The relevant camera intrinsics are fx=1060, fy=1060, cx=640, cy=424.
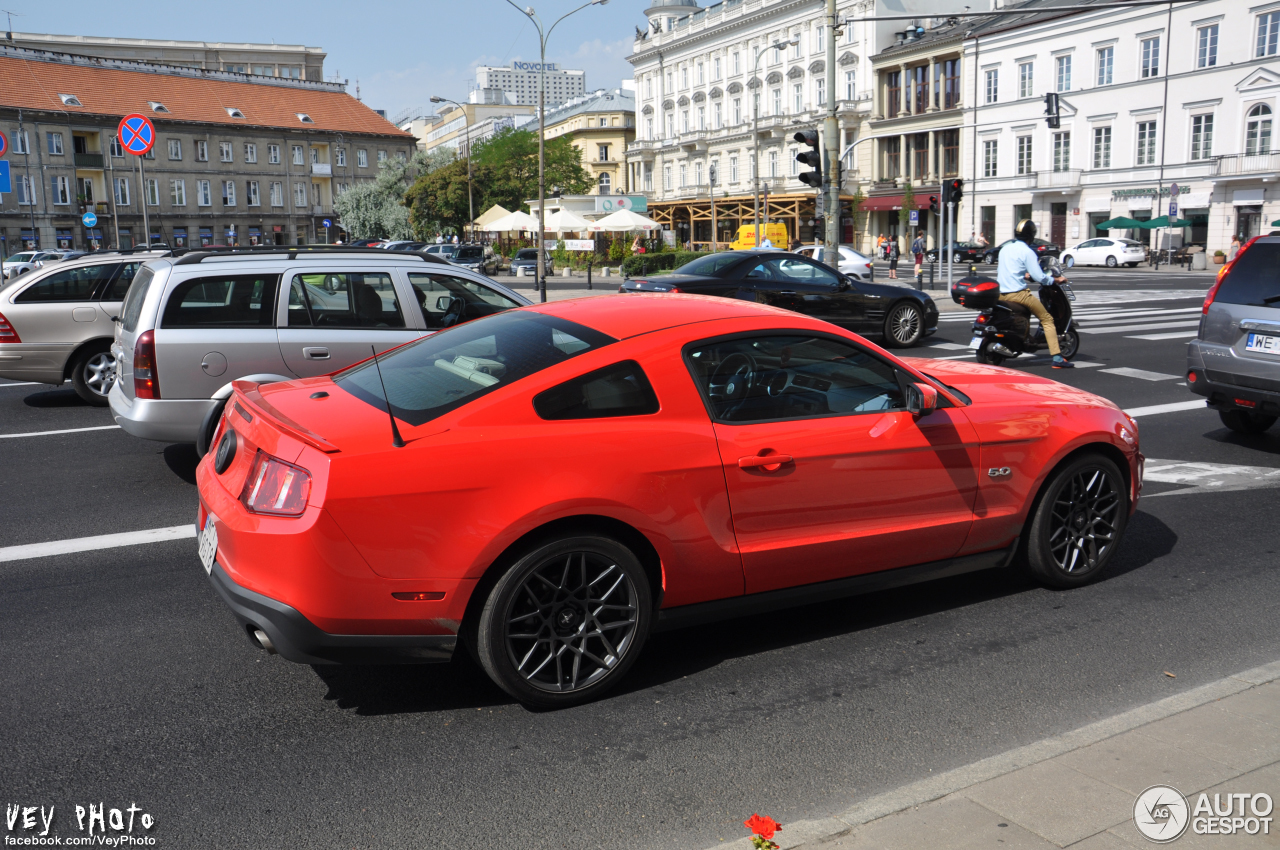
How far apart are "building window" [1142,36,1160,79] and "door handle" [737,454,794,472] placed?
57634mm

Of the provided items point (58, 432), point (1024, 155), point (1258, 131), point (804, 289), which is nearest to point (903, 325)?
point (804, 289)

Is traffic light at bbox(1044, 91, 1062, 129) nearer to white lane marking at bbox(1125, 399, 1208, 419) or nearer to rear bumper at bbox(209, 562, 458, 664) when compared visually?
white lane marking at bbox(1125, 399, 1208, 419)

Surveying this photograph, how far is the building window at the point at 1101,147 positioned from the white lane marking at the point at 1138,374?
159 feet

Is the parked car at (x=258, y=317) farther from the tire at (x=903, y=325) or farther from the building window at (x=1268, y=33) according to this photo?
the building window at (x=1268, y=33)

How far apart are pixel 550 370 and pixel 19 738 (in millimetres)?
2339

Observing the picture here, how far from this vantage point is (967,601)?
5.36 metres

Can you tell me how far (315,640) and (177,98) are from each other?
91.5m

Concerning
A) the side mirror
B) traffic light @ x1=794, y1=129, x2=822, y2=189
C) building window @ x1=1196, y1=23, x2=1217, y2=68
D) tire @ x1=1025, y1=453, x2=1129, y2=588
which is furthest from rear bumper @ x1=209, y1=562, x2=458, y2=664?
building window @ x1=1196, y1=23, x2=1217, y2=68

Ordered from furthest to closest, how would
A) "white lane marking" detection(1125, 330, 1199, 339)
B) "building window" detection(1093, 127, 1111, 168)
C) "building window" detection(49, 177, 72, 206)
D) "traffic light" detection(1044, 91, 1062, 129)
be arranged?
"building window" detection(49, 177, 72, 206), "building window" detection(1093, 127, 1111, 168), "traffic light" detection(1044, 91, 1062, 129), "white lane marking" detection(1125, 330, 1199, 339)

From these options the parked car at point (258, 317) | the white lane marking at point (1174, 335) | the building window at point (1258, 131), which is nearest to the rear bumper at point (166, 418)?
the parked car at point (258, 317)

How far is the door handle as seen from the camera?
4.30 meters

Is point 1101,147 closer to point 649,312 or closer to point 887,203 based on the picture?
point 887,203

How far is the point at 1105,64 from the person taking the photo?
56.1 meters

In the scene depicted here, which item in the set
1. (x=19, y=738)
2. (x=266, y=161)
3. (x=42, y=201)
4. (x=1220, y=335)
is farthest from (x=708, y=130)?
(x=19, y=738)
